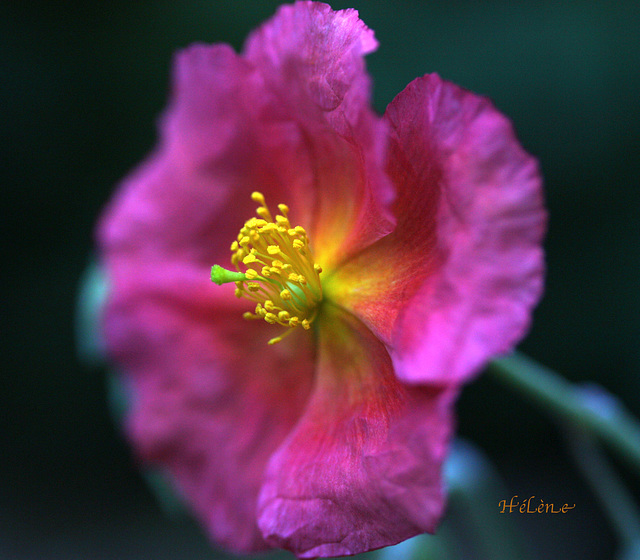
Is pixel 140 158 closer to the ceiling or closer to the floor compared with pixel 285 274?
closer to the floor

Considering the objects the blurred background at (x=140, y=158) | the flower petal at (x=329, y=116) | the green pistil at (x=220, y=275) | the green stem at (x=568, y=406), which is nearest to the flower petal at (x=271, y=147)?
the flower petal at (x=329, y=116)

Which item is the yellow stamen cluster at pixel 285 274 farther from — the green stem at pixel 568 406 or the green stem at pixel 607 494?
the green stem at pixel 607 494

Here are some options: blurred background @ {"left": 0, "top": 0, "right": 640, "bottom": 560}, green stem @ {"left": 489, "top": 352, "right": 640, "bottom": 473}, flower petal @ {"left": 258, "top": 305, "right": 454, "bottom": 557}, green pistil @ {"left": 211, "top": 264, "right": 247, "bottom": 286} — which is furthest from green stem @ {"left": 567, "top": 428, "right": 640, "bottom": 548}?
green pistil @ {"left": 211, "top": 264, "right": 247, "bottom": 286}

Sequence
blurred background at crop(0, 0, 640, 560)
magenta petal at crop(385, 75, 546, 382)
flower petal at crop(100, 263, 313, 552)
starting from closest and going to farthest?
magenta petal at crop(385, 75, 546, 382) < flower petal at crop(100, 263, 313, 552) < blurred background at crop(0, 0, 640, 560)

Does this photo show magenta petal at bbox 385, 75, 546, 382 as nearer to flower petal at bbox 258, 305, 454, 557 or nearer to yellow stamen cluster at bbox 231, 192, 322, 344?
flower petal at bbox 258, 305, 454, 557

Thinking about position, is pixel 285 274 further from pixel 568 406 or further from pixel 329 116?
pixel 568 406

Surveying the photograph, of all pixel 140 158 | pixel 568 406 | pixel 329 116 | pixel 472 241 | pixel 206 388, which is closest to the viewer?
pixel 472 241

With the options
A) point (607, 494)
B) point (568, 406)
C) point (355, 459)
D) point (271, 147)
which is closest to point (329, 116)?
point (271, 147)
